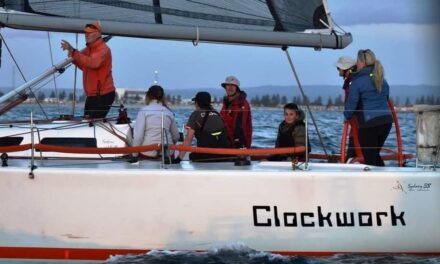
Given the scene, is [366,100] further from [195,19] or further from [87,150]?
[87,150]

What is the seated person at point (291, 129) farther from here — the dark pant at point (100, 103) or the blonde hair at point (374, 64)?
the dark pant at point (100, 103)

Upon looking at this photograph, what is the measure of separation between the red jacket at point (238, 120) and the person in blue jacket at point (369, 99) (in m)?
1.14

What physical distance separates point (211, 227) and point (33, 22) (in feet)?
8.13

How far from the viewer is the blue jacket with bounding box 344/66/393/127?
6.80 meters

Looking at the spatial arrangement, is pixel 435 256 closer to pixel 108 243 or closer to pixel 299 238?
pixel 299 238

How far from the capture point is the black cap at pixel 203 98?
22.9 ft

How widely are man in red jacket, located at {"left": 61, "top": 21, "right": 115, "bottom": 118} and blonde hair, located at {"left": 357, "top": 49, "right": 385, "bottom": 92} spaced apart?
2338 mm

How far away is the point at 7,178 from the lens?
6.28 meters

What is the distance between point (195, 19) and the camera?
774 centimetres

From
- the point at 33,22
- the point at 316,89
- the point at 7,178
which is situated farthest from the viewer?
the point at 316,89

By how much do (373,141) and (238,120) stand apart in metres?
1.37

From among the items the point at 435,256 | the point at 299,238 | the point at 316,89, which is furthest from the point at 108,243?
the point at 316,89

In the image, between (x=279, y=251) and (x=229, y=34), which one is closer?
(x=279, y=251)

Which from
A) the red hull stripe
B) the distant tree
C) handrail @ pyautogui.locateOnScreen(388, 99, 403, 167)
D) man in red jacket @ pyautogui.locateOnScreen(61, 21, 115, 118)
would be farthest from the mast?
the red hull stripe
